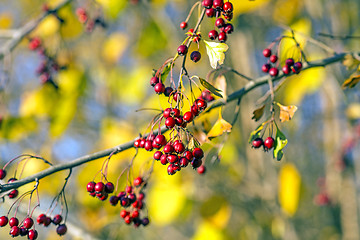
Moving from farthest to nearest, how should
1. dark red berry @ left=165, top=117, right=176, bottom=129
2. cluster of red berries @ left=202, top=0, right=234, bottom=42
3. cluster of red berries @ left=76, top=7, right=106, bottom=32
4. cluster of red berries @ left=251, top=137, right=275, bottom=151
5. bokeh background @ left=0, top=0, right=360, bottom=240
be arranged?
cluster of red berries @ left=76, top=7, right=106, bottom=32, bokeh background @ left=0, top=0, right=360, bottom=240, cluster of red berries @ left=251, top=137, right=275, bottom=151, cluster of red berries @ left=202, top=0, right=234, bottom=42, dark red berry @ left=165, top=117, right=176, bottom=129

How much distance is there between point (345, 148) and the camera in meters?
3.26

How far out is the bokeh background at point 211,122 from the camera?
2602 mm

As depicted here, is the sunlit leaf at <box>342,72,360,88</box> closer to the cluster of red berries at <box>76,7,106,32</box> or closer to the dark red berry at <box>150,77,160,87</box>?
the dark red berry at <box>150,77,160,87</box>

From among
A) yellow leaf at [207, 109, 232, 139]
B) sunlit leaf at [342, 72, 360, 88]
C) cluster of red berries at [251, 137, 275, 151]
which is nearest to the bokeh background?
yellow leaf at [207, 109, 232, 139]

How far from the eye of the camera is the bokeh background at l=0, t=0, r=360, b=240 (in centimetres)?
260

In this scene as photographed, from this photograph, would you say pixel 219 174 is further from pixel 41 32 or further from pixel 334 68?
pixel 41 32

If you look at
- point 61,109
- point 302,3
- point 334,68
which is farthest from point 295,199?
point 61,109

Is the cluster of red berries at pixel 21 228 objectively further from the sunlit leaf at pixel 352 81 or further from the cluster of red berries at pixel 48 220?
the sunlit leaf at pixel 352 81

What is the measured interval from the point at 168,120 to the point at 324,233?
3866 millimetres

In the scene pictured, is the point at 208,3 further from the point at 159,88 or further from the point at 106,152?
the point at 106,152

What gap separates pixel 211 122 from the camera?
370 cm

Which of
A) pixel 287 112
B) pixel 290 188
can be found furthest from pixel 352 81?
pixel 290 188

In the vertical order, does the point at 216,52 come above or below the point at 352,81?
above

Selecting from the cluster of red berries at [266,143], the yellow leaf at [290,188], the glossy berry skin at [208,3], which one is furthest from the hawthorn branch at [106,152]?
the yellow leaf at [290,188]
